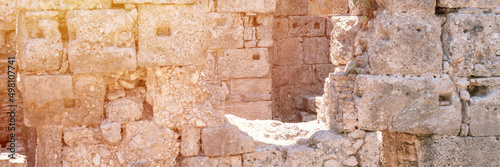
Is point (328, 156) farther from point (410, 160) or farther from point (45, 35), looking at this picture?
point (45, 35)

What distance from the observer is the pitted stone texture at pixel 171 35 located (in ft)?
11.9

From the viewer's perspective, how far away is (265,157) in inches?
159

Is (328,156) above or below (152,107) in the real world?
below

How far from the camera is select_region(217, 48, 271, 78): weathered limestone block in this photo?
309 inches

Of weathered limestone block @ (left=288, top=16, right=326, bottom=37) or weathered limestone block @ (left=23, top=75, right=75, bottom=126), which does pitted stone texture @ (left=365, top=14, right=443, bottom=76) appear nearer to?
weathered limestone block @ (left=23, top=75, right=75, bottom=126)

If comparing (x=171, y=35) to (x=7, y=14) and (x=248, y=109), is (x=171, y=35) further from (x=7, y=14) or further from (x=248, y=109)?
(x=248, y=109)

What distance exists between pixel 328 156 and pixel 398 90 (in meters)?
0.80

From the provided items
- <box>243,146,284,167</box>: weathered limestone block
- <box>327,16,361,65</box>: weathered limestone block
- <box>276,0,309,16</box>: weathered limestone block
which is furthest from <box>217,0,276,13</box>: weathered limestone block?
<box>243,146,284,167</box>: weathered limestone block

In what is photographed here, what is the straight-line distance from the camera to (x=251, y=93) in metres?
8.18

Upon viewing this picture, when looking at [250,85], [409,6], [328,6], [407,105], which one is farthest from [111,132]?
[328,6]

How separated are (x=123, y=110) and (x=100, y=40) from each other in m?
0.57

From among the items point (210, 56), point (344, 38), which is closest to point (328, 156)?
point (344, 38)

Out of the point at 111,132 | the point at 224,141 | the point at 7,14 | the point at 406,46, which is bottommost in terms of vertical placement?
the point at 224,141

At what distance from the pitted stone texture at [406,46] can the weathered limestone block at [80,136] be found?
230cm
